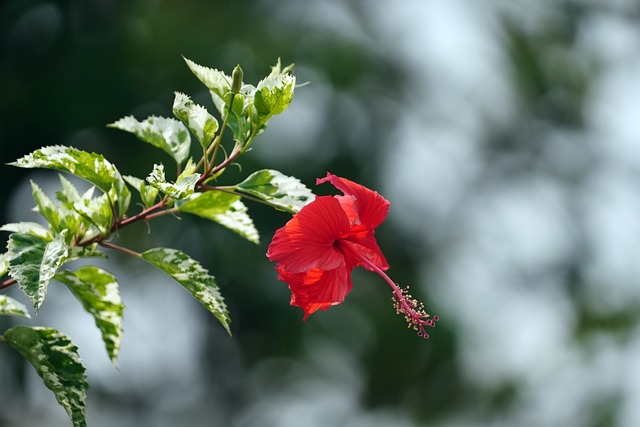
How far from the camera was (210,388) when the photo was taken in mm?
8289

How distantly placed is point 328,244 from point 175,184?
7.8 inches

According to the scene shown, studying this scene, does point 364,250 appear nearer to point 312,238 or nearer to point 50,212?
point 312,238

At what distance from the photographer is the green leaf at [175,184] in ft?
3.27

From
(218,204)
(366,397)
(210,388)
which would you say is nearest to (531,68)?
(366,397)

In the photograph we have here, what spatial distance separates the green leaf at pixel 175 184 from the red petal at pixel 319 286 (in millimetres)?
176

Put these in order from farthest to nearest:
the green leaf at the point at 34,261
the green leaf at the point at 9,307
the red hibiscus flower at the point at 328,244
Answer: the green leaf at the point at 9,307 < the red hibiscus flower at the point at 328,244 < the green leaf at the point at 34,261

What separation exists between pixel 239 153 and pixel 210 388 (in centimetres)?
738

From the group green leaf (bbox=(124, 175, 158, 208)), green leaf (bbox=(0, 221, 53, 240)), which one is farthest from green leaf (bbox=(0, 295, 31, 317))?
green leaf (bbox=(124, 175, 158, 208))

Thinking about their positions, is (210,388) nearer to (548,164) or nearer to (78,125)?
(78,125)

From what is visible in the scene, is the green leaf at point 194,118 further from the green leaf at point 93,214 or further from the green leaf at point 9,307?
the green leaf at point 9,307

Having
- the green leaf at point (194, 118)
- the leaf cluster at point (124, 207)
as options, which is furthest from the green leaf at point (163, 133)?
the green leaf at point (194, 118)

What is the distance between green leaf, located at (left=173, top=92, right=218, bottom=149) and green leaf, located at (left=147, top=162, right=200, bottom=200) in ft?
0.25

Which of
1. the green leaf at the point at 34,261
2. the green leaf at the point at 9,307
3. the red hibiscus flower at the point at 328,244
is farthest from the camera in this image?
the green leaf at the point at 9,307

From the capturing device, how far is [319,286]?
116cm
